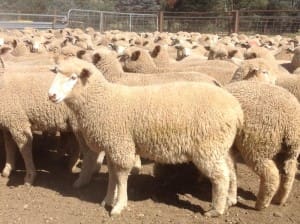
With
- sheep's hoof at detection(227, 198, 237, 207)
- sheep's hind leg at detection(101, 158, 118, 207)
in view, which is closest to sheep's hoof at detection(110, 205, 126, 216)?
sheep's hind leg at detection(101, 158, 118, 207)

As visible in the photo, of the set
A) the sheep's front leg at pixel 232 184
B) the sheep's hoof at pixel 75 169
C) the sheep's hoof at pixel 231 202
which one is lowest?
the sheep's hoof at pixel 75 169

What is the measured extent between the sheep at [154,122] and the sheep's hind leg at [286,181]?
0.48m

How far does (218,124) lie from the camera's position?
13.2ft

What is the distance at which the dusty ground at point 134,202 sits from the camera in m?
4.31

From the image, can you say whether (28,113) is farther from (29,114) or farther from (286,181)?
(286,181)

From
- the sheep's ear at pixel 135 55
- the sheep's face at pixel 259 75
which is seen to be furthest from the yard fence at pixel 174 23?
the sheep's face at pixel 259 75

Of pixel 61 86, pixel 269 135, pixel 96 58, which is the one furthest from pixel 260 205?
pixel 96 58

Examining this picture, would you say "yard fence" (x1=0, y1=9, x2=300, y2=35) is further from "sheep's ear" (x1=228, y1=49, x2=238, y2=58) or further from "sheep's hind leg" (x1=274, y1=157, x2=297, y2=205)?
"sheep's hind leg" (x1=274, y1=157, x2=297, y2=205)

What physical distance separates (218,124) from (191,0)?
32.7 metres

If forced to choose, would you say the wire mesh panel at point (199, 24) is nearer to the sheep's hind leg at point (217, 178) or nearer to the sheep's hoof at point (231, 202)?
the sheep's hoof at point (231, 202)

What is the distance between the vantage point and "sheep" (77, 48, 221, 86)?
226 inches

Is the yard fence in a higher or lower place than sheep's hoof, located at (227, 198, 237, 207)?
higher

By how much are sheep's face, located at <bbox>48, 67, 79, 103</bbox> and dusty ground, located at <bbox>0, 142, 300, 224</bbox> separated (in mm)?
1238

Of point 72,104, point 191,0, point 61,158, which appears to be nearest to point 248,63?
point 72,104
